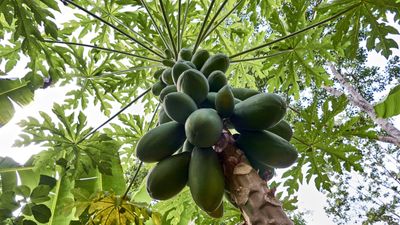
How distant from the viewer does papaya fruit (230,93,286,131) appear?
118cm

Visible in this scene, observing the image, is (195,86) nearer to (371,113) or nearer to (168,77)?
(168,77)

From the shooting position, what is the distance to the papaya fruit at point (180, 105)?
1.26 m

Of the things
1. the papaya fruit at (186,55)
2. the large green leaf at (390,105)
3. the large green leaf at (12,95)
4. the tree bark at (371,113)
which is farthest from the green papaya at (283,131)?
the tree bark at (371,113)

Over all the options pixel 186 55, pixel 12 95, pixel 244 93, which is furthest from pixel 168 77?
pixel 12 95

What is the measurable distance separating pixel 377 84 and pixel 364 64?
0.69 m

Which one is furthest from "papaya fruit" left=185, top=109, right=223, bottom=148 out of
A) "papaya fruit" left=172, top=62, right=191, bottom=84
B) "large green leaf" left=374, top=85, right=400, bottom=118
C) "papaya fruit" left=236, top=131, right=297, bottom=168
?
"large green leaf" left=374, top=85, right=400, bottom=118

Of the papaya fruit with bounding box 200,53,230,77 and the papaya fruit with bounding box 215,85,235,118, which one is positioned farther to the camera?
the papaya fruit with bounding box 200,53,230,77

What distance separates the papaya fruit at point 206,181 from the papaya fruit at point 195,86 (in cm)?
28

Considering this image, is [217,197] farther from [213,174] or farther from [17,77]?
[17,77]

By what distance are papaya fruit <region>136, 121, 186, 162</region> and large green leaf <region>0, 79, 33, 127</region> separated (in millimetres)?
1352

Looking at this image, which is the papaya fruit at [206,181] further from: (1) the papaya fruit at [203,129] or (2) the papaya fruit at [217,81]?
(2) the papaya fruit at [217,81]

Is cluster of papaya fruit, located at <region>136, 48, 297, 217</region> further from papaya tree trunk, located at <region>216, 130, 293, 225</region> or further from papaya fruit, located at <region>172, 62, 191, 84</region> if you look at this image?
papaya fruit, located at <region>172, 62, 191, 84</region>

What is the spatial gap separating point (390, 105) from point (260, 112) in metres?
1.15

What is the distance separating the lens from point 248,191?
1.02 meters
